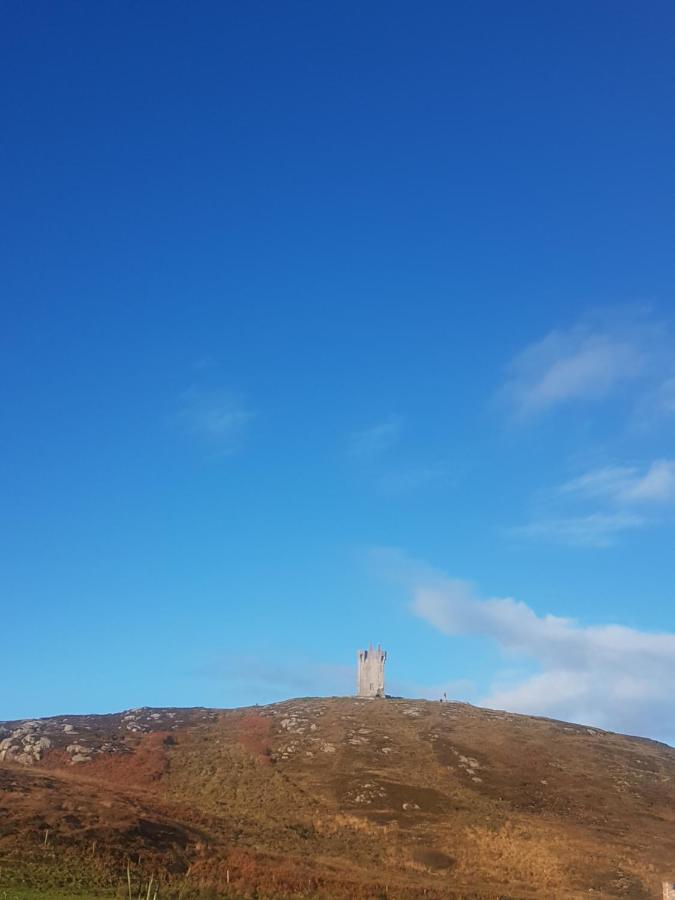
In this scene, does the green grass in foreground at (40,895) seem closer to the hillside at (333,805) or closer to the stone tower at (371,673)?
the hillside at (333,805)

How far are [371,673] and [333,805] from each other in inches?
2394

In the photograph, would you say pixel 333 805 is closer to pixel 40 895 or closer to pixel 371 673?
pixel 40 895

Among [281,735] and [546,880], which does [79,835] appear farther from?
[281,735]

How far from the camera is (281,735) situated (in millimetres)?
88000

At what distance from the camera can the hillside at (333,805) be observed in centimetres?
Result: 4159

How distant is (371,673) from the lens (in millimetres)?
125125

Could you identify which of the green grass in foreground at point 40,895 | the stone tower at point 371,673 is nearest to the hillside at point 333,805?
the green grass in foreground at point 40,895

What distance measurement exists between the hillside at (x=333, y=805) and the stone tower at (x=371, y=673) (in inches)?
723

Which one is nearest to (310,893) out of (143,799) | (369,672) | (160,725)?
(143,799)

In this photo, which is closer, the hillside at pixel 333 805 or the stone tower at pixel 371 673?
the hillside at pixel 333 805

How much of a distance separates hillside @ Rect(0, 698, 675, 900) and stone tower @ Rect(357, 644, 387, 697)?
723 inches

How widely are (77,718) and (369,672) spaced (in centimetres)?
4756

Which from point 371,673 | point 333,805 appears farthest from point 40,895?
point 371,673

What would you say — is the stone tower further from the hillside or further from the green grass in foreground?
the green grass in foreground
